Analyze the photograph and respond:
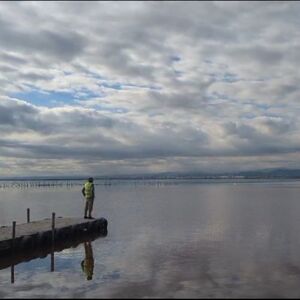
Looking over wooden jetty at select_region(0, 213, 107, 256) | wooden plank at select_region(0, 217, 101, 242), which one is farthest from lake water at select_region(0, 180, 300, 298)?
wooden plank at select_region(0, 217, 101, 242)

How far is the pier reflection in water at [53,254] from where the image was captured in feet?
76.1

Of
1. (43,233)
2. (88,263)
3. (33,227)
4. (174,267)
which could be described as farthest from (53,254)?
(174,267)

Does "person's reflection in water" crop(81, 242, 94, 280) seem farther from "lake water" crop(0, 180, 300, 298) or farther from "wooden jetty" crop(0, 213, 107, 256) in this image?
"wooden jetty" crop(0, 213, 107, 256)

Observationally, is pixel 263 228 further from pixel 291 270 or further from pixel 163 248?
pixel 291 270

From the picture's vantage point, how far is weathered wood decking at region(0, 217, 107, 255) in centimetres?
2600

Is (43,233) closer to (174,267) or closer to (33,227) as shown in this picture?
(33,227)

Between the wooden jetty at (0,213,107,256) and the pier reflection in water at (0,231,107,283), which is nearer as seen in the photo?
the pier reflection in water at (0,231,107,283)

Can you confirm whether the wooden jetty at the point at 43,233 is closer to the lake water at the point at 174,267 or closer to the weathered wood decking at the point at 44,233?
the weathered wood decking at the point at 44,233

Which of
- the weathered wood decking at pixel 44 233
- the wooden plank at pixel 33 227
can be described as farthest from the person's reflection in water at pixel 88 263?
the wooden plank at pixel 33 227

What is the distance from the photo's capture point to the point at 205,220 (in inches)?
1777

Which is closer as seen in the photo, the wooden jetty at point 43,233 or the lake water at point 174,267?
the lake water at point 174,267

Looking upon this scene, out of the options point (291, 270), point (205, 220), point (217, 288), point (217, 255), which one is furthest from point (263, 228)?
point (217, 288)

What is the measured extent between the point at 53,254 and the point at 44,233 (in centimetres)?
253

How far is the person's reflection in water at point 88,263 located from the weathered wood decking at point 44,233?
1870 mm
